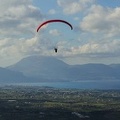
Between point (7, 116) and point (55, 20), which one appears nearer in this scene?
point (55, 20)

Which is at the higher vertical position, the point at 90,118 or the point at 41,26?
the point at 41,26

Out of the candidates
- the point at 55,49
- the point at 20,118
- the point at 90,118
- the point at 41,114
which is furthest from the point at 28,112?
the point at 55,49

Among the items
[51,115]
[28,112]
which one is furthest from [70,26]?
[28,112]

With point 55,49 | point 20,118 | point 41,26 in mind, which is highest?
point 41,26

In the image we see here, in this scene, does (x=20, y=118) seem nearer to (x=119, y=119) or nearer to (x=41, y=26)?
(x=119, y=119)

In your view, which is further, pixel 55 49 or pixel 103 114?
pixel 103 114

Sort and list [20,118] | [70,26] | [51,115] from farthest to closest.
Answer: [51,115], [20,118], [70,26]

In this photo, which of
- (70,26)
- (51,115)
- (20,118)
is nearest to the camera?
(70,26)

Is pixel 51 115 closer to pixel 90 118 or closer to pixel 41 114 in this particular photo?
pixel 41 114

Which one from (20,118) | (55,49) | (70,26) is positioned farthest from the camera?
(20,118)
